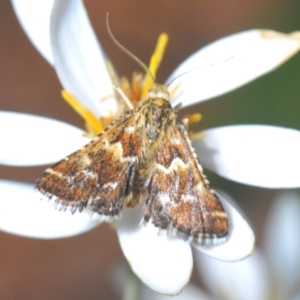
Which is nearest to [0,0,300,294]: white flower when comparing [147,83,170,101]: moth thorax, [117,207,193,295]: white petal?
[117,207,193,295]: white petal

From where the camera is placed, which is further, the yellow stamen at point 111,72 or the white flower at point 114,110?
the yellow stamen at point 111,72

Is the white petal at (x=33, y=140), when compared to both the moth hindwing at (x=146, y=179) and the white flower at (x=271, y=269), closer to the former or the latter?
the moth hindwing at (x=146, y=179)

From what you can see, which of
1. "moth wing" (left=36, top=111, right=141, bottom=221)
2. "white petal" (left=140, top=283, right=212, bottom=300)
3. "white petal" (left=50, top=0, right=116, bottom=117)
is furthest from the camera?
"white petal" (left=140, top=283, right=212, bottom=300)

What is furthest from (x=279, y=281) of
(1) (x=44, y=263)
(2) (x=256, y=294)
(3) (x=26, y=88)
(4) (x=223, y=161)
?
(3) (x=26, y=88)

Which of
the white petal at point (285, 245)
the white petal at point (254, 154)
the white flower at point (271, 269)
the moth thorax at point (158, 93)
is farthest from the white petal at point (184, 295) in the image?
the moth thorax at point (158, 93)

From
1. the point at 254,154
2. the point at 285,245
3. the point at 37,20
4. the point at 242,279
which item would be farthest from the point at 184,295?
the point at 37,20

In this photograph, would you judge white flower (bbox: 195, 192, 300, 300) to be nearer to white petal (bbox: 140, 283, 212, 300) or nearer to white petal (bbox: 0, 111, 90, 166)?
white petal (bbox: 140, 283, 212, 300)

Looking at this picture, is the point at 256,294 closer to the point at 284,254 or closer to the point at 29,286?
the point at 284,254
